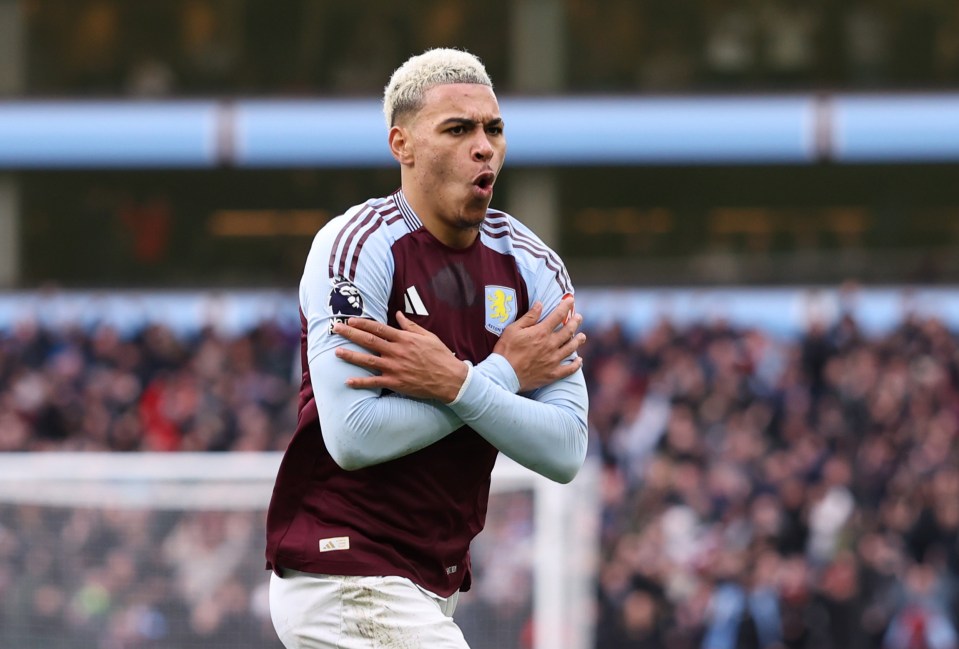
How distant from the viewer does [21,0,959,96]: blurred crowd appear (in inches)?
852

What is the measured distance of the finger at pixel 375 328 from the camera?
3836mm

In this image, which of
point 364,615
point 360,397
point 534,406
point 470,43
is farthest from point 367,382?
point 470,43

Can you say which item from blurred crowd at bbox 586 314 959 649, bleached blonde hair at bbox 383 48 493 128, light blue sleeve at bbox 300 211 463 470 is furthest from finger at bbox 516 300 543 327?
blurred crowd at bbox 586 314 959 649

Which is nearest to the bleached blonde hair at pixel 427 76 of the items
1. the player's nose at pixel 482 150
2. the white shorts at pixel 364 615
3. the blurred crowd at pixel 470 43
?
the player's nose at pixel 482 150

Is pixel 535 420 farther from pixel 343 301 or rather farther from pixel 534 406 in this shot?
pixel 343 301

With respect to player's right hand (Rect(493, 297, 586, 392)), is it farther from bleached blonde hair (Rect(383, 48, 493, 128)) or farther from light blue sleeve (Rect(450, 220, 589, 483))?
bleached blonde hair (Rect(383, 48, 493, 128))

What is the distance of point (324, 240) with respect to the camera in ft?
13.0

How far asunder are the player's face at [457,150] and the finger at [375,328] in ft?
1.18

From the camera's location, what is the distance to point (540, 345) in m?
4.07

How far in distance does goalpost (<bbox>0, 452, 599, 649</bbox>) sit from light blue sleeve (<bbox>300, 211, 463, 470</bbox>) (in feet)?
16.7

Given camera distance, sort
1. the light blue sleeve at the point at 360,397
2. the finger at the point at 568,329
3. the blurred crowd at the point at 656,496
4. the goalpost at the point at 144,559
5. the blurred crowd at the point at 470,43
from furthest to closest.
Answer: the blurred crowd at the point at 470,43, the blurred crowd at the point at 656,496, the goalpost at the point at 144,559, the finger at the point at 568,329, the light blue sleeve at the point at 360,397

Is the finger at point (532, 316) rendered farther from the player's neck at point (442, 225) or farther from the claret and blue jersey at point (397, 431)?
the player's neck at point (442, 225)

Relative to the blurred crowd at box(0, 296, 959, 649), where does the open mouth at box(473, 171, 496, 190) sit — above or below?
above

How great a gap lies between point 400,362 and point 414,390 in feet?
0.26
